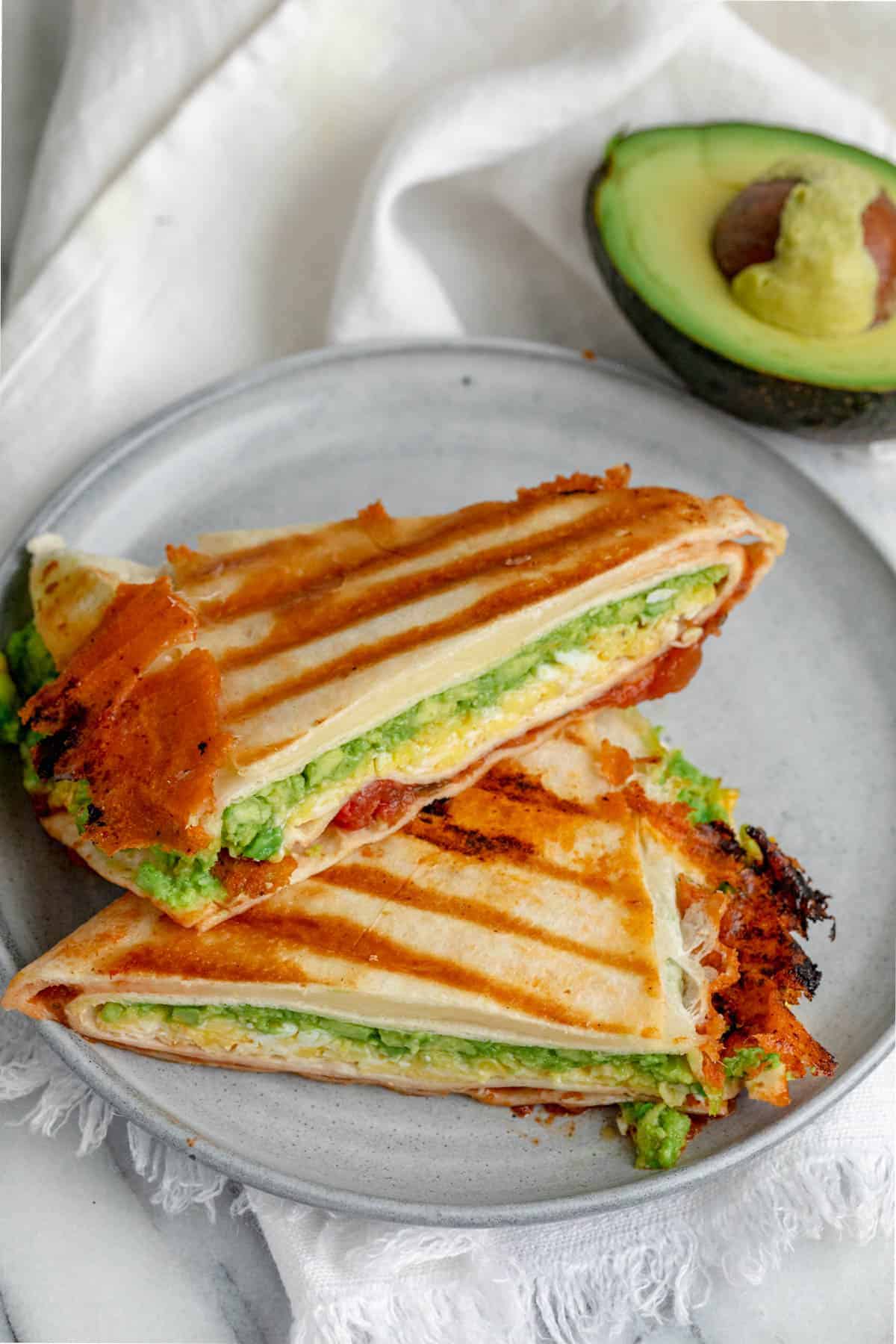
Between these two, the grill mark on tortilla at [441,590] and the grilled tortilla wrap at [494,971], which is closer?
the grilled tortilla wrap at [494,971]

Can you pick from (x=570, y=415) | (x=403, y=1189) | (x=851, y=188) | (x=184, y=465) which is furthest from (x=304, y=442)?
(x=403, y=1189)

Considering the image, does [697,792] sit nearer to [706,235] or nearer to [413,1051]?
[413,1051]

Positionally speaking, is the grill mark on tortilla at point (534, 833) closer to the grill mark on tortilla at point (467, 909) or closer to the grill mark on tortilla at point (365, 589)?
the grill mark on tortilla at point (467, 909)

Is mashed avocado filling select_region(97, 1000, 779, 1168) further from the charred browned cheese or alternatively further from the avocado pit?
the charred browned cheese

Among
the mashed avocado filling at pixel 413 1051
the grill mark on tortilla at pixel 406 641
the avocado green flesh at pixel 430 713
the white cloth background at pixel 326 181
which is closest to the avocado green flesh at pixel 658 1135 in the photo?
the mashed avocado filling at pixel 413 1051

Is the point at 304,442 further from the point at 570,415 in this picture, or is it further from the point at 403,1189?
the point at 403,1189

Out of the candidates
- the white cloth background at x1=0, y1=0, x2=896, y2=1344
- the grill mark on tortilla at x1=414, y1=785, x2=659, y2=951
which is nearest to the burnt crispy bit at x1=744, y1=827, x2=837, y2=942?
the grill mark on tortilla at x1=414, y1=785, x2=659, y2=951
